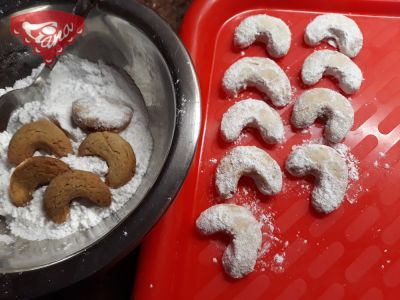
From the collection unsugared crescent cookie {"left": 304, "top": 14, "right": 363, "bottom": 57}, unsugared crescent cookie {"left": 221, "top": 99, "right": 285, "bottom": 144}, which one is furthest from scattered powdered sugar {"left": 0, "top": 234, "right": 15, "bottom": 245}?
unsugared crescent cookie {"left": 304, "top": 14, "right": 363, "bottom": 57}

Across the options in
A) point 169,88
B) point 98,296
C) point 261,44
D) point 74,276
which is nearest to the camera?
point 74,276

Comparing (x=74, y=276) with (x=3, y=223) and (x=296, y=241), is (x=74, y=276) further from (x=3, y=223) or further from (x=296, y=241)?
(x=296, y=241)

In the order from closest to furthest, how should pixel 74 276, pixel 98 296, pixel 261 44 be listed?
pixel 74 276 < pixel 98 296 < pixel 261 44

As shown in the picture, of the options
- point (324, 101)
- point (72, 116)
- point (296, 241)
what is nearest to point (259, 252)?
point (296, 241)

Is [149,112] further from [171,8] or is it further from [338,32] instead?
Result: [338,32]

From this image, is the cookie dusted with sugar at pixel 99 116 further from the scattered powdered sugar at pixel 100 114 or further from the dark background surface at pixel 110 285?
the dark background surface at pixel 110 285

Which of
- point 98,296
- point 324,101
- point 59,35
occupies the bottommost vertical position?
point 98,296

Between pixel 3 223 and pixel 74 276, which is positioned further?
pixel 3 223
